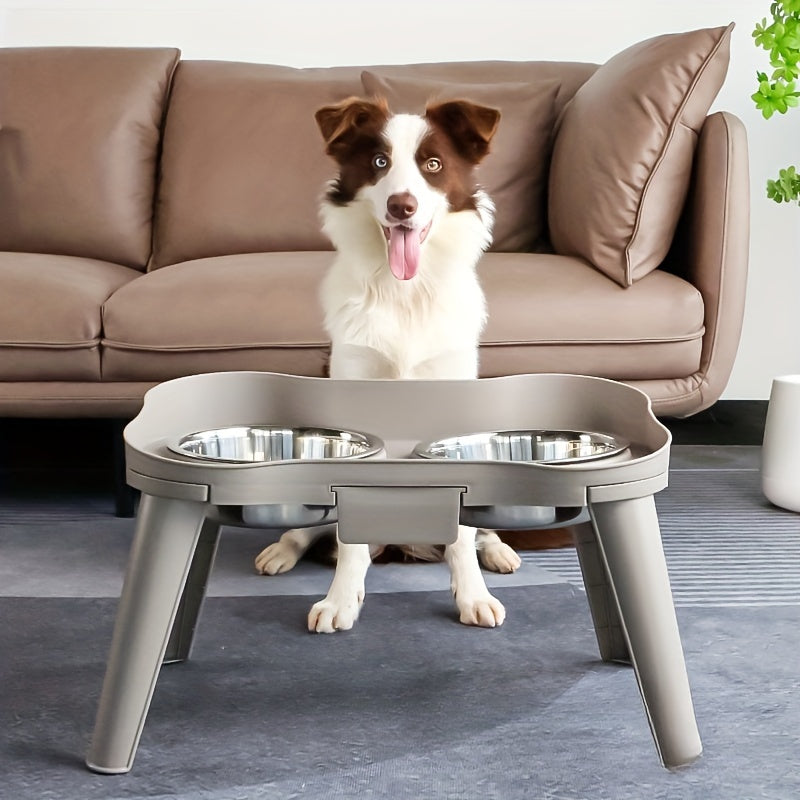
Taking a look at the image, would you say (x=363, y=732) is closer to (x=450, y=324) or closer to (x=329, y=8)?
(x=450, y=324)

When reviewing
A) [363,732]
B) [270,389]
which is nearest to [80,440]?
[270,389]

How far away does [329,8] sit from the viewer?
315 centimetres

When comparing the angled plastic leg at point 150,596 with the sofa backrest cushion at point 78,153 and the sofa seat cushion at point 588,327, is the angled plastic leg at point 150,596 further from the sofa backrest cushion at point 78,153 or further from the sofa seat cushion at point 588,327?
the sofa backrest cushion at point 78,153

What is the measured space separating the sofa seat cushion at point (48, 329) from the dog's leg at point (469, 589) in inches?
37.9

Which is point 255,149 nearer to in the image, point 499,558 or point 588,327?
point 588,327

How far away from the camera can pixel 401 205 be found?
5.74ft

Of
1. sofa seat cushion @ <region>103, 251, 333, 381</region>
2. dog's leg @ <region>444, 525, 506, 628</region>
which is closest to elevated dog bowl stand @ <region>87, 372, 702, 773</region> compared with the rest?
dog's leg @ <region>444, 525, 506, 628</region>

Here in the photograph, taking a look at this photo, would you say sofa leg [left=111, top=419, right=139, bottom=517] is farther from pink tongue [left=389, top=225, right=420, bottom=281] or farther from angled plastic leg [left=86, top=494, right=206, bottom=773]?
angled plastic leg [left=86, top=494, right=206, bottom=773]

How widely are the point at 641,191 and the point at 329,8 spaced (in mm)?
1414

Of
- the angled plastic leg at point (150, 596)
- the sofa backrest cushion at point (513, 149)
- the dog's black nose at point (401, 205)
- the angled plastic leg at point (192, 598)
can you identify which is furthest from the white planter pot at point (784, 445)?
the angled plastic leg at point (150, 596)

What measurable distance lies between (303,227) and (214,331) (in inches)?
24.4

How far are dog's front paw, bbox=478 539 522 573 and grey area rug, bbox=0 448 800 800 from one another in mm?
33

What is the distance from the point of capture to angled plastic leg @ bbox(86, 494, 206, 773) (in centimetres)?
109

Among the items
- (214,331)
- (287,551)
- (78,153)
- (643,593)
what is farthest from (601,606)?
(78,153)
